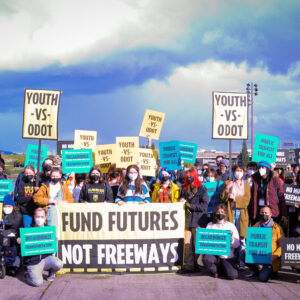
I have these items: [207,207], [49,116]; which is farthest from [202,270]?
[49,116]

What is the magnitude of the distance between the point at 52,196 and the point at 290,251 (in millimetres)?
4279

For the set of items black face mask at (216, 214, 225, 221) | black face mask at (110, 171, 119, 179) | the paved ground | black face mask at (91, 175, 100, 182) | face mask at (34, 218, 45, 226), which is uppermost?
black face mask at (110, 171, 119, 179)

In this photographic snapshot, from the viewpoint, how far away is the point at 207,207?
27.0ft

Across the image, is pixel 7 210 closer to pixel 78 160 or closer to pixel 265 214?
pixel 78 160

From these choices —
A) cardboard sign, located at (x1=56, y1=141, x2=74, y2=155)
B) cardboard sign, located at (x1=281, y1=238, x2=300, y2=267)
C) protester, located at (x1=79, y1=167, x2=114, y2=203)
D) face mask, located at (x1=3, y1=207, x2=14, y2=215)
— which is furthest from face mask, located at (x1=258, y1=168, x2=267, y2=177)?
cardboard sign, located at (x1=56, y1=141, x2=74, y2=155)

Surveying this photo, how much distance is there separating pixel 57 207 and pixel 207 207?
2.81 metres

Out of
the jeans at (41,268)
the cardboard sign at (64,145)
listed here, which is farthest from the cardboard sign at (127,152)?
the cardboard sign at (64,145)

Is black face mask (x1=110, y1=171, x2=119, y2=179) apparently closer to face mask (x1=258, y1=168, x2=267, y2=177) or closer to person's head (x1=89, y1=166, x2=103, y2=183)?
person's head (x1=89, y1=166, x2=103, y2=183)

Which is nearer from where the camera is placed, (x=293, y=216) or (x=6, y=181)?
(x=293, y=216)

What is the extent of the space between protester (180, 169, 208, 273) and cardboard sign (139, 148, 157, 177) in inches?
118

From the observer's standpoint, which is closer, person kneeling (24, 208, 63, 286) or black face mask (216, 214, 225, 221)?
person kneeling (24, 208, 63, 286)

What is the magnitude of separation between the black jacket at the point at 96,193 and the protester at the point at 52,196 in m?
0.32

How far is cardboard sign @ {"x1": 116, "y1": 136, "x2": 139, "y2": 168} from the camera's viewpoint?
416 inches

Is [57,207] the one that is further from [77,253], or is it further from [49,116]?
[49,116]
